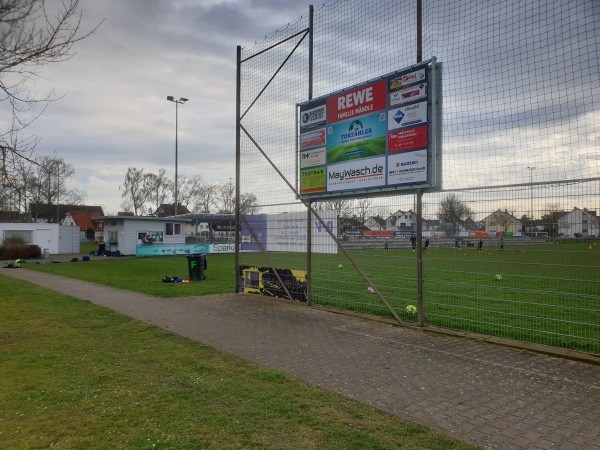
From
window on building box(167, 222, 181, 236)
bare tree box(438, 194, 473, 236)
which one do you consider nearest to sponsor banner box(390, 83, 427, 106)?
bare tree box(438, 194, 473, 236)

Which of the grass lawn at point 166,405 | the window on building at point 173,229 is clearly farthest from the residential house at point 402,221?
the window on building at point 173,229

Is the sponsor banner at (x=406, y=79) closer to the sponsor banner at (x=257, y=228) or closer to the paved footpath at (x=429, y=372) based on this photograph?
the paved footpath at (x=429, y=372)

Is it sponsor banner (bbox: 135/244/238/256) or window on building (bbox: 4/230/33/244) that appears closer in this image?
sponsor banner (bbox: 135/244/238/256)

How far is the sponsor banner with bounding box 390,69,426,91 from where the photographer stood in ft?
27.5

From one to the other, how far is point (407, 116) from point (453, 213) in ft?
6.51

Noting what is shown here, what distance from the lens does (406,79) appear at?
8.62 meters

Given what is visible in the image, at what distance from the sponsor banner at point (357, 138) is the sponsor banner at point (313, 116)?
36 centimetres

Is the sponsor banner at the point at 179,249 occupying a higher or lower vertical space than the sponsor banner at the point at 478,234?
lower

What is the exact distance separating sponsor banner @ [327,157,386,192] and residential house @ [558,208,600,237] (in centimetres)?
332

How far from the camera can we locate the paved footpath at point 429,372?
414 cm

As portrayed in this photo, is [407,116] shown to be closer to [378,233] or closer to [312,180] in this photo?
[378,233]

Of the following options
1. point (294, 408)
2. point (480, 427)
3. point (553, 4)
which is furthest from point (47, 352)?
point (553, 4)

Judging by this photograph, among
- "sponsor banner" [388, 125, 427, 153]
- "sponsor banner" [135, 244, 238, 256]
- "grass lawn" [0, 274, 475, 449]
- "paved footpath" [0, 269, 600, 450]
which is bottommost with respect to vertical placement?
"paved footpath" [0, 269, 600, 450]

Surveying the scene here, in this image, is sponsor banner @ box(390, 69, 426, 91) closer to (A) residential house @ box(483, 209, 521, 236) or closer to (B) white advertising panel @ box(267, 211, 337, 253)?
(A) residential house @ box(483, 209, 521, 236)
